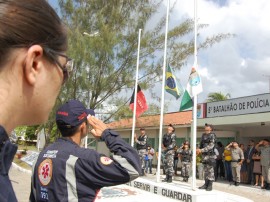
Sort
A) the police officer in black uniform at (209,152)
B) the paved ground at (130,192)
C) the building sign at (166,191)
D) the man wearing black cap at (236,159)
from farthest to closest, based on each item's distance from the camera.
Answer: the man wearing black cap at (236,159) → the police officer in black uniform at (209,152) → the building sign at (166,191) → the paved ground at (130,192)

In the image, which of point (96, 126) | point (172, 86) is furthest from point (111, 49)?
point (96, 126)

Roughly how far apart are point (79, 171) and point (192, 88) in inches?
351

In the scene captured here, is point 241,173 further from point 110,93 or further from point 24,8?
point 24,8

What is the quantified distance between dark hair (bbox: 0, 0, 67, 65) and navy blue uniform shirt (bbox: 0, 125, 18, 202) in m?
0.21

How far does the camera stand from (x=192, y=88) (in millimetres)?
10750

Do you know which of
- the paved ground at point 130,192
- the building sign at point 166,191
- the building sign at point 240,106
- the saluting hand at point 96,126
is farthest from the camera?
the building sign at point 240,106

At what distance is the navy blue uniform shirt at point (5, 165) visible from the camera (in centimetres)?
97

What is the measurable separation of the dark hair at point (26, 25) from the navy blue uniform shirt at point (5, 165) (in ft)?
0.68

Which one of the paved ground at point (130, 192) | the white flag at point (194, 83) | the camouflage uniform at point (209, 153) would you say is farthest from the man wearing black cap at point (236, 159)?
the white flag at point (194, 83)

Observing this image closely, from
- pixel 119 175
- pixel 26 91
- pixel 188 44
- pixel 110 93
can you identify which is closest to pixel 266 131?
pixel 188 44

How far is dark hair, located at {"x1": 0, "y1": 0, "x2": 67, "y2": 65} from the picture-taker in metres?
0.98

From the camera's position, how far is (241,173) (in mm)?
16000

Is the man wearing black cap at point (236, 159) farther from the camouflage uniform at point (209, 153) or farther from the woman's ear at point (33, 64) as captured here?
the woman's ear at point (33, 64)

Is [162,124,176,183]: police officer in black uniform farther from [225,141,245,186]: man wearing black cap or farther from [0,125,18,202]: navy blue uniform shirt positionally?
[0,125,18,202]: navy blue uniform shirt
